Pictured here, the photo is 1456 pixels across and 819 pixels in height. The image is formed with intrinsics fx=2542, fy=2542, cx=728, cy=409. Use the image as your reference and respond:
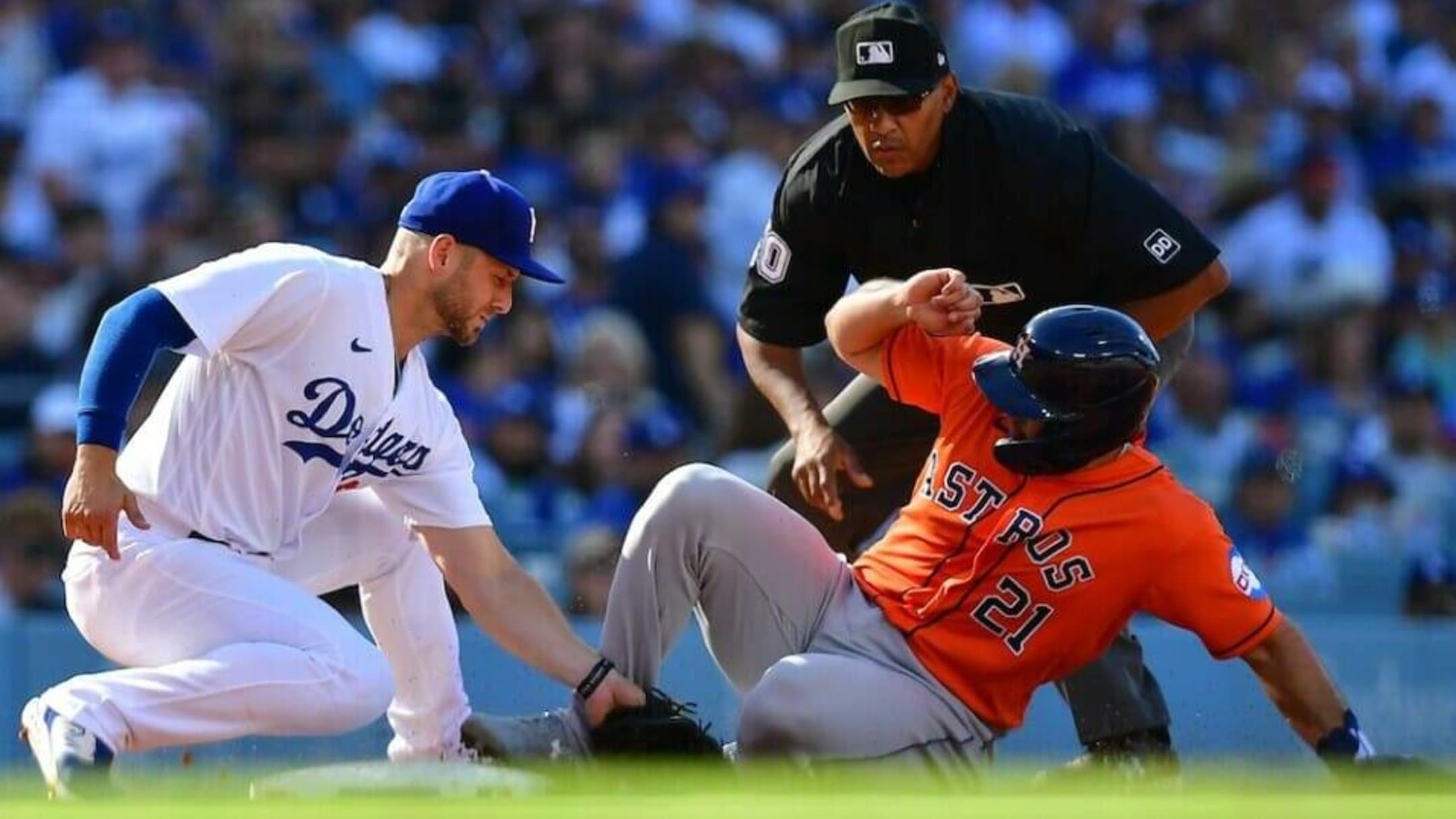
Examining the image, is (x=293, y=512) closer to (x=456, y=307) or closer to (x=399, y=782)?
(x=456, y=307)

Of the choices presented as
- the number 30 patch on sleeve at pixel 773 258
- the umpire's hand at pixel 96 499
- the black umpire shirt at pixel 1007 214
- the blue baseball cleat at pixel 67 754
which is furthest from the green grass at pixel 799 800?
the number 30 patch on sleeve at pixel 773 258

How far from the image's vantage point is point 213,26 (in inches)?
519

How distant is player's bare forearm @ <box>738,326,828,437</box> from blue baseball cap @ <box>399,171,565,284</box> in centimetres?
103

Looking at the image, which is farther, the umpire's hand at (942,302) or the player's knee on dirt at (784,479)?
the player's knee on dirt at (784,479)

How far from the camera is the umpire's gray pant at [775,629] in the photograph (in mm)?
6160

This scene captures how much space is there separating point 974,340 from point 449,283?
1.32 metres

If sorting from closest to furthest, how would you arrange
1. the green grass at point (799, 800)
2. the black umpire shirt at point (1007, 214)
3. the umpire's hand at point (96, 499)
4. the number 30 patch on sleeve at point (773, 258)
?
the green grass at point (799, 800)
the umpire's hand at point (96, 499)
the black umpire shirt at point (1007, 214)
the number 30 patch on sleeve at point (773, 258)

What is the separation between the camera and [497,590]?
21.9 feet

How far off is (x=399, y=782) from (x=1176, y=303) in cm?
278

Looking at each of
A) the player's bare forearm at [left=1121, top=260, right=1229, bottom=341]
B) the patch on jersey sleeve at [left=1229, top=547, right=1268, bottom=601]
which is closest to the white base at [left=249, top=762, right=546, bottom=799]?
the patch on jersey sleeve at [left=1229, top=547, right=1268, bottom=601]

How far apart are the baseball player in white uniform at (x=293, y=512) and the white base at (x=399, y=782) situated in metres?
0.31

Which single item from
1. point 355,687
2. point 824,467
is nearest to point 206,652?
point 355,687

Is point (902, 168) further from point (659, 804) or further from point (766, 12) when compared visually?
point (766, 12)

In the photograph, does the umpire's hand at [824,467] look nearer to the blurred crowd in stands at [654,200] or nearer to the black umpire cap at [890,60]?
the black umpire cap at [890,60]
